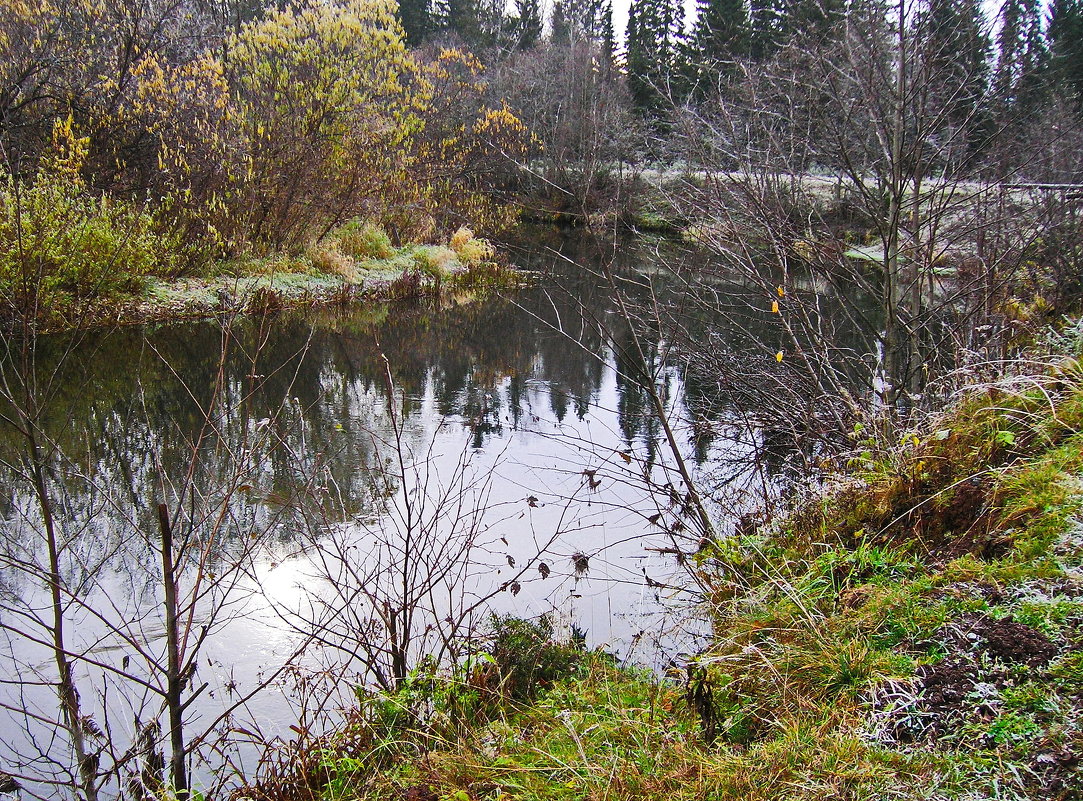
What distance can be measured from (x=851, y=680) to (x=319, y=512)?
3.43 m

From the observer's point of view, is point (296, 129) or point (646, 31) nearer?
point (296, 129)

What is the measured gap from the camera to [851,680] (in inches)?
97.7

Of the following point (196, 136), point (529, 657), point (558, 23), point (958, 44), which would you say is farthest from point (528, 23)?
point (529, 657)

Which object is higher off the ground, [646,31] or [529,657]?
[646,31]

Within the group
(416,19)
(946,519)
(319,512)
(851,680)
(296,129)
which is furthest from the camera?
(416,19)

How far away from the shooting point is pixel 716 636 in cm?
323

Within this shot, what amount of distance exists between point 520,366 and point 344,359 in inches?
88.3

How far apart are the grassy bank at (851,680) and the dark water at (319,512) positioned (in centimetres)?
39

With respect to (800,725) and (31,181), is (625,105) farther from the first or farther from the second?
(800,725)

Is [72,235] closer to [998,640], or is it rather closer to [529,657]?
[529,657]

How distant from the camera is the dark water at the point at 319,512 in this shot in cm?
349

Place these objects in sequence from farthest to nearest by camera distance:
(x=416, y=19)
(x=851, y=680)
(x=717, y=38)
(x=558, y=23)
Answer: (x=416, y=19)
(x=558, y=23)
(x=717, y=38)
(x=851, y=680)

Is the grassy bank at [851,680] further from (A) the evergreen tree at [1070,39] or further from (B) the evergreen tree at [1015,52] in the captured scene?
(A) the evergreen tree at [1070,39]

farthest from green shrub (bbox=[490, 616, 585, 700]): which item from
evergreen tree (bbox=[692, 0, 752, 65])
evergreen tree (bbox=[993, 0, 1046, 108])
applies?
evergreen tree (bbox=[993, 0, 1046, 108])
